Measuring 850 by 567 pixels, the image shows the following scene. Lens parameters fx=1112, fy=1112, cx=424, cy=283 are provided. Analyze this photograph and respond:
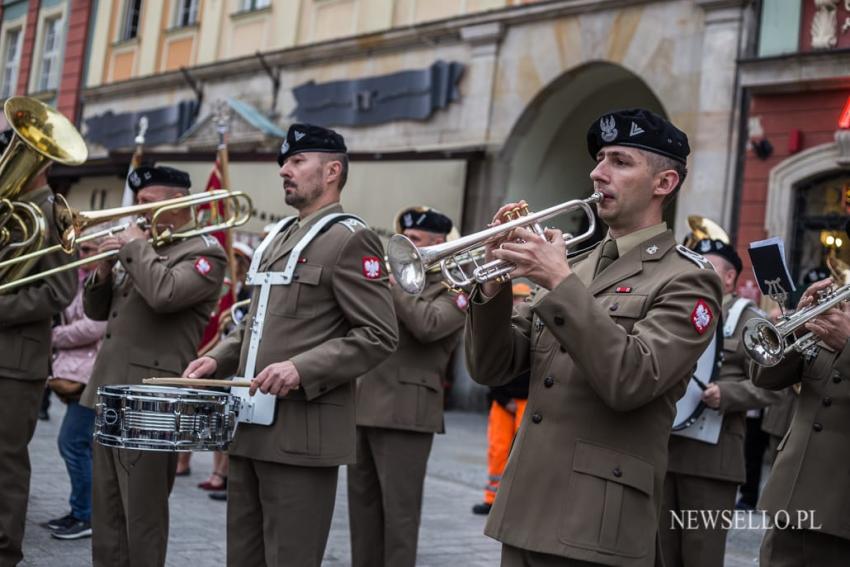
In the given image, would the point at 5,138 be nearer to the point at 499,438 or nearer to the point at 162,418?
the point at 162,418

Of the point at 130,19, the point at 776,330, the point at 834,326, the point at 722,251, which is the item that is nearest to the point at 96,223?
the point at 776,330

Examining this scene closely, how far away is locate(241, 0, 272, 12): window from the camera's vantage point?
66.0 ft

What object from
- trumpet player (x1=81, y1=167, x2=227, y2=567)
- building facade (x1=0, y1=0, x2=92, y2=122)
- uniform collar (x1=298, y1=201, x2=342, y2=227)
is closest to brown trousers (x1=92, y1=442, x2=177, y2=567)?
trumpet player (x1=81, y1=167, x2=227, y2=567)

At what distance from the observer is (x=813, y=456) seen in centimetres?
459

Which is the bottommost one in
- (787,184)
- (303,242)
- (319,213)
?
(303,242)

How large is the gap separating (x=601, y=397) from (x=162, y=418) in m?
1.67

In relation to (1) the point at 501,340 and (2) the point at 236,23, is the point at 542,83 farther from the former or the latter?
(1) the point at 501,340

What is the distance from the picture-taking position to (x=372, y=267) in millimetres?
4594

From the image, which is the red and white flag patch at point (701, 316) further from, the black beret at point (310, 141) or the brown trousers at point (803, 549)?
the black beret at point (310, 141)

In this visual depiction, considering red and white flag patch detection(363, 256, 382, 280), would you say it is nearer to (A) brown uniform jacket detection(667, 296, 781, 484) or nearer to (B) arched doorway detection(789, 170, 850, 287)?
(A) brown uniform jacket detection(667, 296, 781, 484)

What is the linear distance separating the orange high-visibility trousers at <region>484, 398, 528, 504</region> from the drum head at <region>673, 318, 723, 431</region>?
10.6ft

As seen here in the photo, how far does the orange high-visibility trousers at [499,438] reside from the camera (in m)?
8.88

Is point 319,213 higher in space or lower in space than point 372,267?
higher

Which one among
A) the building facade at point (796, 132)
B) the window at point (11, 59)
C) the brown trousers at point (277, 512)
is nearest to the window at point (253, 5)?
the window at point (11, 59)
